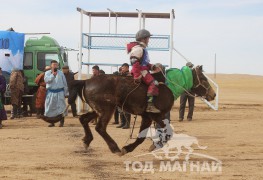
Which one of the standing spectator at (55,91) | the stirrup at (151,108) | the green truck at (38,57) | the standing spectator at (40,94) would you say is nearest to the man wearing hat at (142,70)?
the stirrup at (151,108)

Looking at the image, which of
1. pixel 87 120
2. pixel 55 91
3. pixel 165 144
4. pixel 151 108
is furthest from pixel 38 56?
pixel 151 108

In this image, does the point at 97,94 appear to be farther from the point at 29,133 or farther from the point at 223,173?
the point at 29,133

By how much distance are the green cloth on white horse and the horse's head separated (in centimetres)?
20

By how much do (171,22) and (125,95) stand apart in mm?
13436

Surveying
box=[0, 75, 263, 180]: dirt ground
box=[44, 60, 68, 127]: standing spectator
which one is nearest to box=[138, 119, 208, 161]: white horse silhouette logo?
box=[0, 75, 263, 180]: dirt ground

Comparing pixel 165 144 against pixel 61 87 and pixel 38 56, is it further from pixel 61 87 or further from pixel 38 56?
pixel 38 56

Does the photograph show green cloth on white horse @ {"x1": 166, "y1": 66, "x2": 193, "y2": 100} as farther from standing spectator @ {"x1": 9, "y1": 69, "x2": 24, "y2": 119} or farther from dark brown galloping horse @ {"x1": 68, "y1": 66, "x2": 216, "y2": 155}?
standing spectator @ {"x1": 9, "y1": 69, "x2": 24, "y2": 119}

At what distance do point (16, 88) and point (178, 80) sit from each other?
36.4ft

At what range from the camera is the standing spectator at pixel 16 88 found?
22531 mm

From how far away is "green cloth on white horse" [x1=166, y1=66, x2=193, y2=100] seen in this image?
12.7 m

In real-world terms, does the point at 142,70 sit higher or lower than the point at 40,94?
higher

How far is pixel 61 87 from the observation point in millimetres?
18312

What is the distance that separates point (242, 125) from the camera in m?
20.2

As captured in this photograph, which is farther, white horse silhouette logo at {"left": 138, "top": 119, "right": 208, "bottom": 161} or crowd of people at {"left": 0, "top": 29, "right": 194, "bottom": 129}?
white horse silhouette logo at {"left": 138, "top": 119, "right": 208, "bottom": 161}
